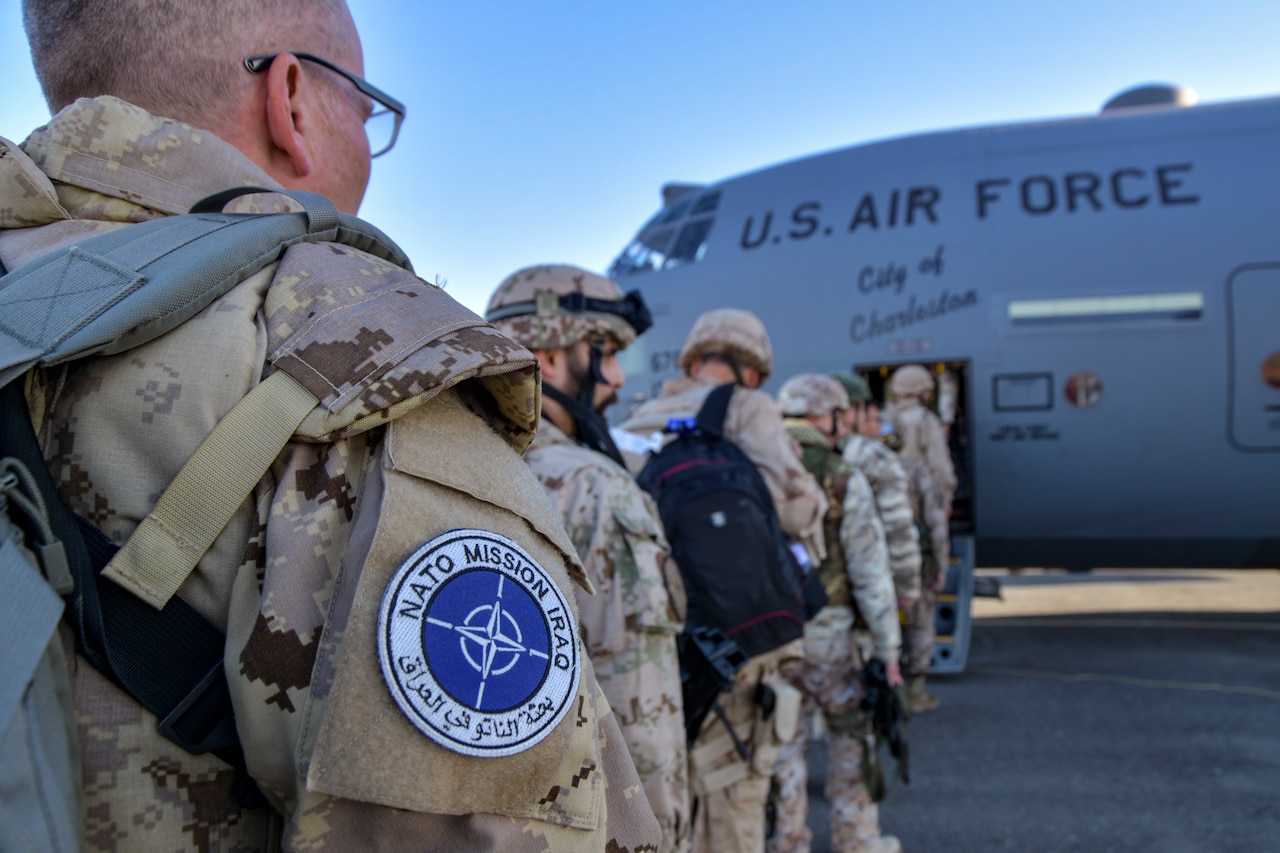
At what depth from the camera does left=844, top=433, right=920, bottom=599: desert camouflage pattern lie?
4977 millimetres

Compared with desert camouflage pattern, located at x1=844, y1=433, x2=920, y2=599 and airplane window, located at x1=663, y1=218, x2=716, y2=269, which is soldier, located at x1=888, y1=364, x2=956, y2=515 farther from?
airplane window, located at x1=663, y1=218, x2=716, y2=269

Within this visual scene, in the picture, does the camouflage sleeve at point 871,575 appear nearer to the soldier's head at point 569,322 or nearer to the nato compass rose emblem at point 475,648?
the soldier's head at point 569,322

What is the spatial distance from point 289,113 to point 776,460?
231 centimetres

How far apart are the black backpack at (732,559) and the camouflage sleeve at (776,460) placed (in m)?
0.50

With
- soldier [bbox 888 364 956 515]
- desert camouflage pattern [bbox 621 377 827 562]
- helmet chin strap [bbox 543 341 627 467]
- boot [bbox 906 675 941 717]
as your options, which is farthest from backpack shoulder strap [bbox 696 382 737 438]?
soldier [bbox 888 364 956 515]

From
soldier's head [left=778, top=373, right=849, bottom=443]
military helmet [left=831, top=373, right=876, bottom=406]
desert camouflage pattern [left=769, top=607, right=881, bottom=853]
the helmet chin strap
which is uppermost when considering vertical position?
military helmet [left=831, top=373, right=876, bottom=406]

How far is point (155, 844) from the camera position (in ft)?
2.33

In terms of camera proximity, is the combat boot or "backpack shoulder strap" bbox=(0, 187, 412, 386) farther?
the combat boot

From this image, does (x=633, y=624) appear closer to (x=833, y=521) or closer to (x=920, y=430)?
(x=833, y=521)

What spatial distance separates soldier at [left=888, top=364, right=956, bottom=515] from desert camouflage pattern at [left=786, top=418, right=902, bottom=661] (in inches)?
107

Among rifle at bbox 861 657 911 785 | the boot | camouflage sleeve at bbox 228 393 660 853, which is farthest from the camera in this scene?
the boot

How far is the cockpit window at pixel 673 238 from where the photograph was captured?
294 inches

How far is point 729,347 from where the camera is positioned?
3553mm

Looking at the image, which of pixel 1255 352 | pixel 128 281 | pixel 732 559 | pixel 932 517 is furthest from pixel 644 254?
pixel 128 281
